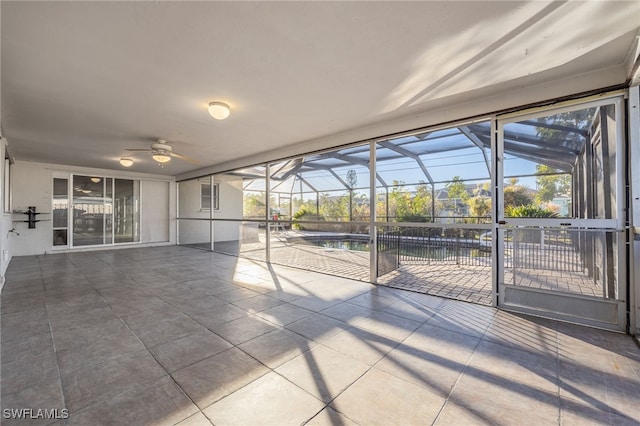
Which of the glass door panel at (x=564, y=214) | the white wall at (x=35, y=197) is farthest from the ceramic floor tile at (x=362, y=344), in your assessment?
the white wall at (x=35, y=197)

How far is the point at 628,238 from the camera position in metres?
2.50

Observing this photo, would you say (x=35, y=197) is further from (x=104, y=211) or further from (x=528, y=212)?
(x=528, y=212)

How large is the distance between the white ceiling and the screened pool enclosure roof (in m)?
0.44

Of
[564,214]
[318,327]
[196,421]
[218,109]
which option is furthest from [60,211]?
[564,214]

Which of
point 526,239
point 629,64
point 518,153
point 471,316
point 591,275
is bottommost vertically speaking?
→ point 471,316

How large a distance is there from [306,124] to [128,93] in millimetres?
2224

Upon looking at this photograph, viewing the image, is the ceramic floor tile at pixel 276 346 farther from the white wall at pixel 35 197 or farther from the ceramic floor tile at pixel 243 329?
the white wall at pixel 35 197

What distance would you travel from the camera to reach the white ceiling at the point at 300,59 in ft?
A: 5.94

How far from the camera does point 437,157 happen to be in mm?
5641

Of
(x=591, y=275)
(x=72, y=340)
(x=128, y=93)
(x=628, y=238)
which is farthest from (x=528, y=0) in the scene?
(x=72, y=340)

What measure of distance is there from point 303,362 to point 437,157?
5.02 meters

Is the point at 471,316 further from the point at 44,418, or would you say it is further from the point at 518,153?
the point at 44,418

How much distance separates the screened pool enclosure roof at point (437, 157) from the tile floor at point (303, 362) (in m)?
1.89

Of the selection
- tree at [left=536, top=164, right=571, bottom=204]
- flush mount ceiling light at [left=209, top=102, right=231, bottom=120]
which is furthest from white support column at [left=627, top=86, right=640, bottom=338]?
flush mount ceiling light at [left=209, top=102, right=231, bottom=120]
